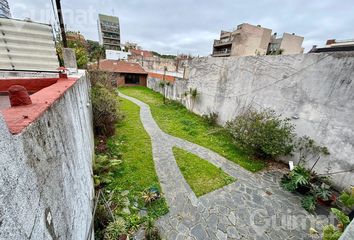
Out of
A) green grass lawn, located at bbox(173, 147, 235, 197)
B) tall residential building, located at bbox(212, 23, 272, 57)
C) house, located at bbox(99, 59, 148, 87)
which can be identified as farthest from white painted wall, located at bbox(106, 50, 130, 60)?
green grass lawn, located at bbox(173, 147, 235, 197)

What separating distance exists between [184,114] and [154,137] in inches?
192

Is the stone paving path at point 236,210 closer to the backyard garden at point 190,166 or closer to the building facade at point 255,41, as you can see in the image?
the backyard garden at point 190,166

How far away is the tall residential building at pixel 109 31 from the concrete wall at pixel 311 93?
6623 centimetres

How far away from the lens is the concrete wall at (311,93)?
4977 millimetres

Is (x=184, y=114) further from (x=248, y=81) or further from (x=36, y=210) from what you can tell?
(x=36, y=210)

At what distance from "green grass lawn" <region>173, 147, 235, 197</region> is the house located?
825 inches

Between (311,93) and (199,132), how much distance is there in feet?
18.1

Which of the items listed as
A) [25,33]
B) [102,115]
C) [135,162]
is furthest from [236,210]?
[102,115]

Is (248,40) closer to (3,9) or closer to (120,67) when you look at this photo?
(120,67)

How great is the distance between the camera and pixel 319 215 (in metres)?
4.33

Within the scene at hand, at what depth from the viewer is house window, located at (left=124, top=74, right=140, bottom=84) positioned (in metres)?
25.6

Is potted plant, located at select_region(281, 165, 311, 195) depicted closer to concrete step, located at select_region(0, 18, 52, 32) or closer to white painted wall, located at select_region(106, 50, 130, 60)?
concrete step, located at select_region(0, 18, 52, 32)

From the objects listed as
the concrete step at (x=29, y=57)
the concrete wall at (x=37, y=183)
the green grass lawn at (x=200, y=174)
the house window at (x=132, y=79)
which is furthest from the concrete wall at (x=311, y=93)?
the house window at (x=132, y=79)

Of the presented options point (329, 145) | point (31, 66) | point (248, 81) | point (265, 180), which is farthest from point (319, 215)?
point (31, 66)
